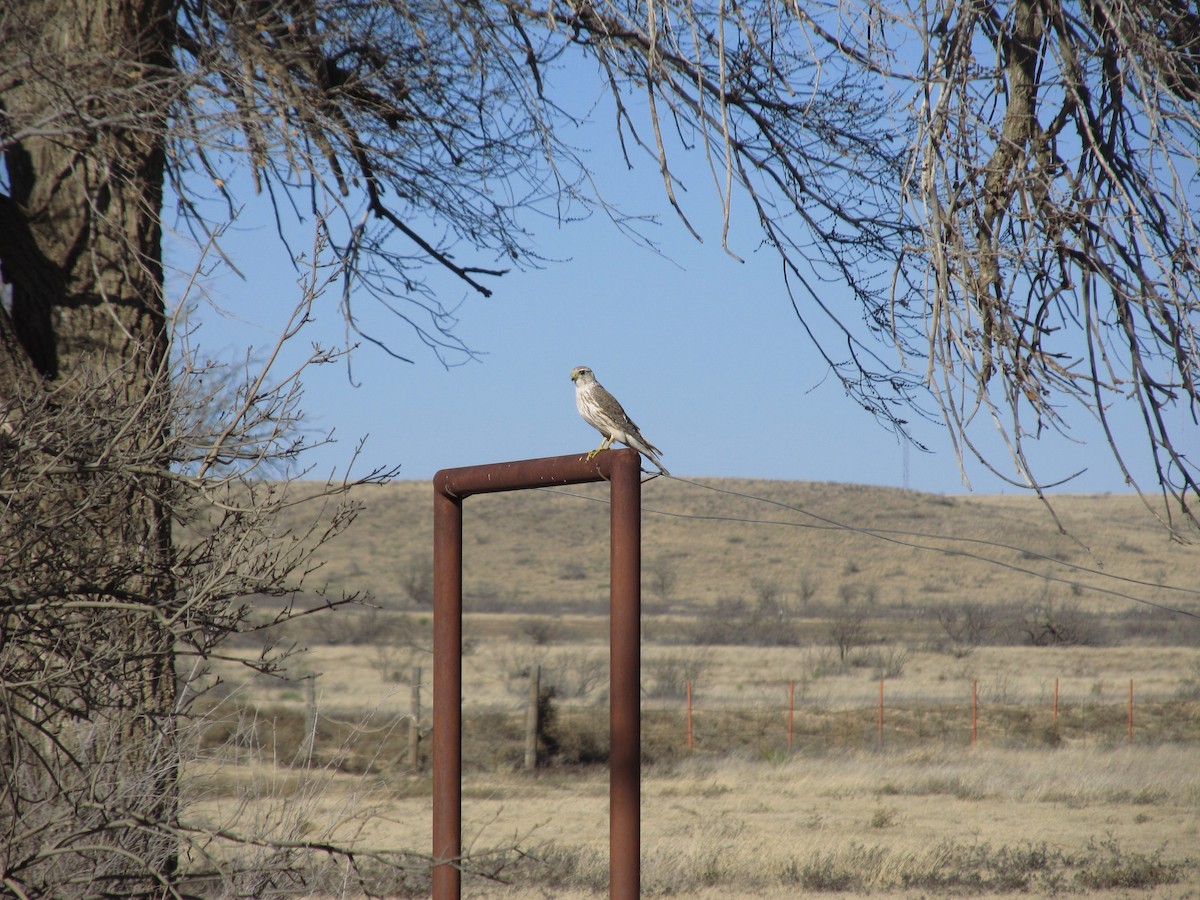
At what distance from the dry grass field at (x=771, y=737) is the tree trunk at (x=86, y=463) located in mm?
546

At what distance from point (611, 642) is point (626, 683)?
317 mm

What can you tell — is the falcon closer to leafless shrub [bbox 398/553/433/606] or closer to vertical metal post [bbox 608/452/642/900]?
vertical metal post [bbox 608/452/642/900]

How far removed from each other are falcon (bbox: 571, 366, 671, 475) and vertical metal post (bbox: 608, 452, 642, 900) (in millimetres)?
965

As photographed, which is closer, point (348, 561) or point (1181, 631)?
point (1181, 631)

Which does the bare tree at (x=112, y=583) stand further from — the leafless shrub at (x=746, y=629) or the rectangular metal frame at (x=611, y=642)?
the leafless shrub at (x=746, y=629)

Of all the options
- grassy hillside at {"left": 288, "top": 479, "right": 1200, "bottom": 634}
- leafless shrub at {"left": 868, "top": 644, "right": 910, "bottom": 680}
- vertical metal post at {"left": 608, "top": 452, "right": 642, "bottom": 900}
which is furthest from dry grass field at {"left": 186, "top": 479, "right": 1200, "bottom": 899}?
vertical metal post at {"left": 608, "top": 452, "right": 642, "bottom": 900}

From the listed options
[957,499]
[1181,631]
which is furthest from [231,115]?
[957,499]

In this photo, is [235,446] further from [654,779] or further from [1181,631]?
[1181,631]

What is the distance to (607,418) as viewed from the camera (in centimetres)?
495

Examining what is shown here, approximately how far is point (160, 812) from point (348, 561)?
58338 mm

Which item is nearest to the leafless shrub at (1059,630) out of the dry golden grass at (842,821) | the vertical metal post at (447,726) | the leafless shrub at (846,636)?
the leafless shrub at (846,636)

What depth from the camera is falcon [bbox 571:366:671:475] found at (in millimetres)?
4844

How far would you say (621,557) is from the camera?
11.7 ft

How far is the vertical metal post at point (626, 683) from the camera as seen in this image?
3529 millimetres
